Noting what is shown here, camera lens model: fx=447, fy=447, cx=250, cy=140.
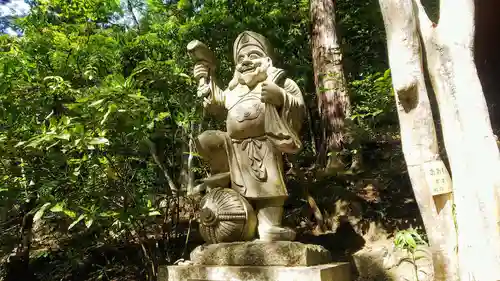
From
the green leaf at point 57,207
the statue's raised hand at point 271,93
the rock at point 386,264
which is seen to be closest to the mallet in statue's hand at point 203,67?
the statue's raised hand at point 271,93

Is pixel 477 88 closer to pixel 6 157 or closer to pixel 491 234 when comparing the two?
pixel 491 234

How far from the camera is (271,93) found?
3582 mm

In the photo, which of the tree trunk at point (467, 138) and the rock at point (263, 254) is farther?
the rock at point (263, 254)

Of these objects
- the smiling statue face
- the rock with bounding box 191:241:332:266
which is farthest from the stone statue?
the rock with bounding box 191:241:332:266

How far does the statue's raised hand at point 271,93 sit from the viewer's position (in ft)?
11.7

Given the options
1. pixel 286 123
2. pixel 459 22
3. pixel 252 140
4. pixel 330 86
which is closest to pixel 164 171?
pixel 252 140

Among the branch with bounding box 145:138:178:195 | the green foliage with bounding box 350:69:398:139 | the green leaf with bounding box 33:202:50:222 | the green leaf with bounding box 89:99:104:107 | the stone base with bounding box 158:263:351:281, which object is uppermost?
the green foliage with bounding box 350:69:398:139

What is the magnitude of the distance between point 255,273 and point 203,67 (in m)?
1.87

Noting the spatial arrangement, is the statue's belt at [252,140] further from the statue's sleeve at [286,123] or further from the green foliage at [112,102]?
the green foliage at [112,102]

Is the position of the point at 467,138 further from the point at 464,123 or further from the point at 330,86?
the point at 330,86

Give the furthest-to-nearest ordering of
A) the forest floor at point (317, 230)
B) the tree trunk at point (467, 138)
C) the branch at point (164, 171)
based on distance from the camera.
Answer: the forest floor at point (317, 230), the branch at point (164, 171), the tree trunk at point (467, 138)

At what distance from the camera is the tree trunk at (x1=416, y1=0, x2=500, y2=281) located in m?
2.87

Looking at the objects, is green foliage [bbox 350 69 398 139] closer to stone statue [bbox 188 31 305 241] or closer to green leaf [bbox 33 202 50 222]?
stone statue [bbox 188 31 305 241]

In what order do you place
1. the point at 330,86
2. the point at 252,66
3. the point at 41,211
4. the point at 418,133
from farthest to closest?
the point at 330,86 < the point at 252,66 < the point at 41,211 < the point at 418,133
